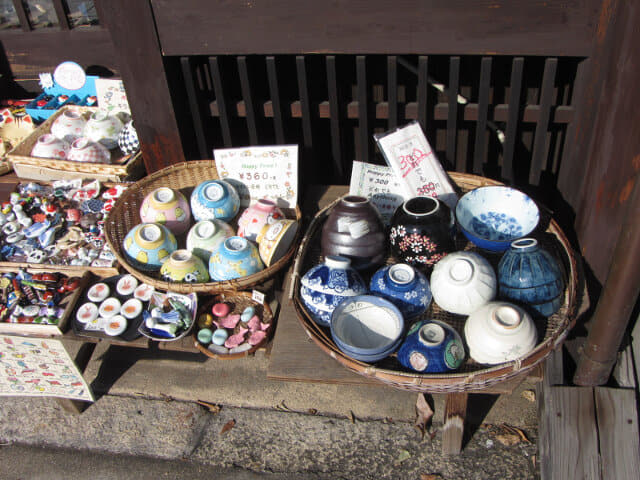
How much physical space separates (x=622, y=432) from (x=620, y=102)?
1.56 meters

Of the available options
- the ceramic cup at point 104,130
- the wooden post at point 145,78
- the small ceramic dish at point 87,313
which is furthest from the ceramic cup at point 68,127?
the small ceramic dish at point 87,313

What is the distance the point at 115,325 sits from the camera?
2844 millimetres

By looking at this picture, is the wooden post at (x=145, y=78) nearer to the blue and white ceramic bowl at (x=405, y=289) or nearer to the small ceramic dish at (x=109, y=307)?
the small ceramic dish at (x=109, y=307)

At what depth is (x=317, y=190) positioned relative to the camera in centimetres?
354

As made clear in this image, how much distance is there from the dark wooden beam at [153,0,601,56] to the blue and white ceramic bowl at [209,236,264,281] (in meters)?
1.17

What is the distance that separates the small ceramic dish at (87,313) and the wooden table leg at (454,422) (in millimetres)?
2012

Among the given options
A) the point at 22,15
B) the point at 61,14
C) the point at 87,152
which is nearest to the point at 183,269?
the point at 87,152

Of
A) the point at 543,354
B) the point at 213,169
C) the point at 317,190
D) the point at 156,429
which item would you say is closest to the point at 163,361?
the point at 156,429

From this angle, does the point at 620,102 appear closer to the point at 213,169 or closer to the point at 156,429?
the point at 213,169

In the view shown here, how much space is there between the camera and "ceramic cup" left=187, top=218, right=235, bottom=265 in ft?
9.62

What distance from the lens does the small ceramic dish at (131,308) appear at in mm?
2893

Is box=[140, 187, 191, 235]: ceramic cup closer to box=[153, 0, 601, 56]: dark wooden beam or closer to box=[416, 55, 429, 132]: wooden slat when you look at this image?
box=[153, 0, 601, 56]: dark wooden beam

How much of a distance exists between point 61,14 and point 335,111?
10.1 feet

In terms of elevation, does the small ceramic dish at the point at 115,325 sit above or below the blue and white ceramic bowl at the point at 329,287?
below
